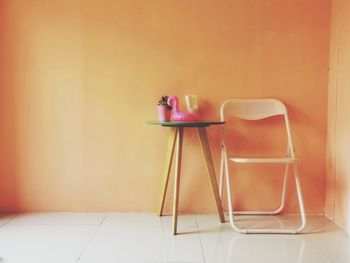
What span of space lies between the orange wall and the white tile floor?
17 cm

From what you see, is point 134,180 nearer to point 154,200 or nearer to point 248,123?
point 154,200

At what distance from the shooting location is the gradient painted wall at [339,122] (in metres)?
1.87

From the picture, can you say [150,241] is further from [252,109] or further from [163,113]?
[252,109]

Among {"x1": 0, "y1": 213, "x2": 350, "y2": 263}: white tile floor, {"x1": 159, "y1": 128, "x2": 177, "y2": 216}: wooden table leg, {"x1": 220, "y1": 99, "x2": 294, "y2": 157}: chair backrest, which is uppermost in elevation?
{"x1": 220, "y1": 99, "x2": 294, "y2": 157}: chair backrest

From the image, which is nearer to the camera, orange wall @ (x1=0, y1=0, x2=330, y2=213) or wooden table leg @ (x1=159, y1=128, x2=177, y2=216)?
wooden table leg @ (x1=159, y1=128, x2=177, y2=216)

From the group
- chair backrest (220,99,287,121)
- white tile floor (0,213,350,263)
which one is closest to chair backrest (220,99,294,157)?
chair backrest (220,99,287,121)

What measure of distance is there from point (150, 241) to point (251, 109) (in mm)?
962

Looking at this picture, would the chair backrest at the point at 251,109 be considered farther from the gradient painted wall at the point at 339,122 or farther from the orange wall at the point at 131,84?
the gradient painted wall at the point at 339,122

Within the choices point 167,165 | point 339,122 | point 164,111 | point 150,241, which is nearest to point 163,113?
point 164,111

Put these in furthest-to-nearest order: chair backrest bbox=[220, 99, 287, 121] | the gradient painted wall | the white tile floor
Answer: chair backrest bbox=[220, 99, 287, 121]
the gradient painted wall
the white tile floor

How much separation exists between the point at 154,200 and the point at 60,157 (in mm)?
653

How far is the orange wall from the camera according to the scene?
2.06 meters

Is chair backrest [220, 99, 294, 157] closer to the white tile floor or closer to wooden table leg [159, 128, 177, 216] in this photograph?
wooden table leg [159, 128, 177, 216]

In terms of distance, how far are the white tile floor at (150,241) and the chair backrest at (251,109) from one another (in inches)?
24.6
